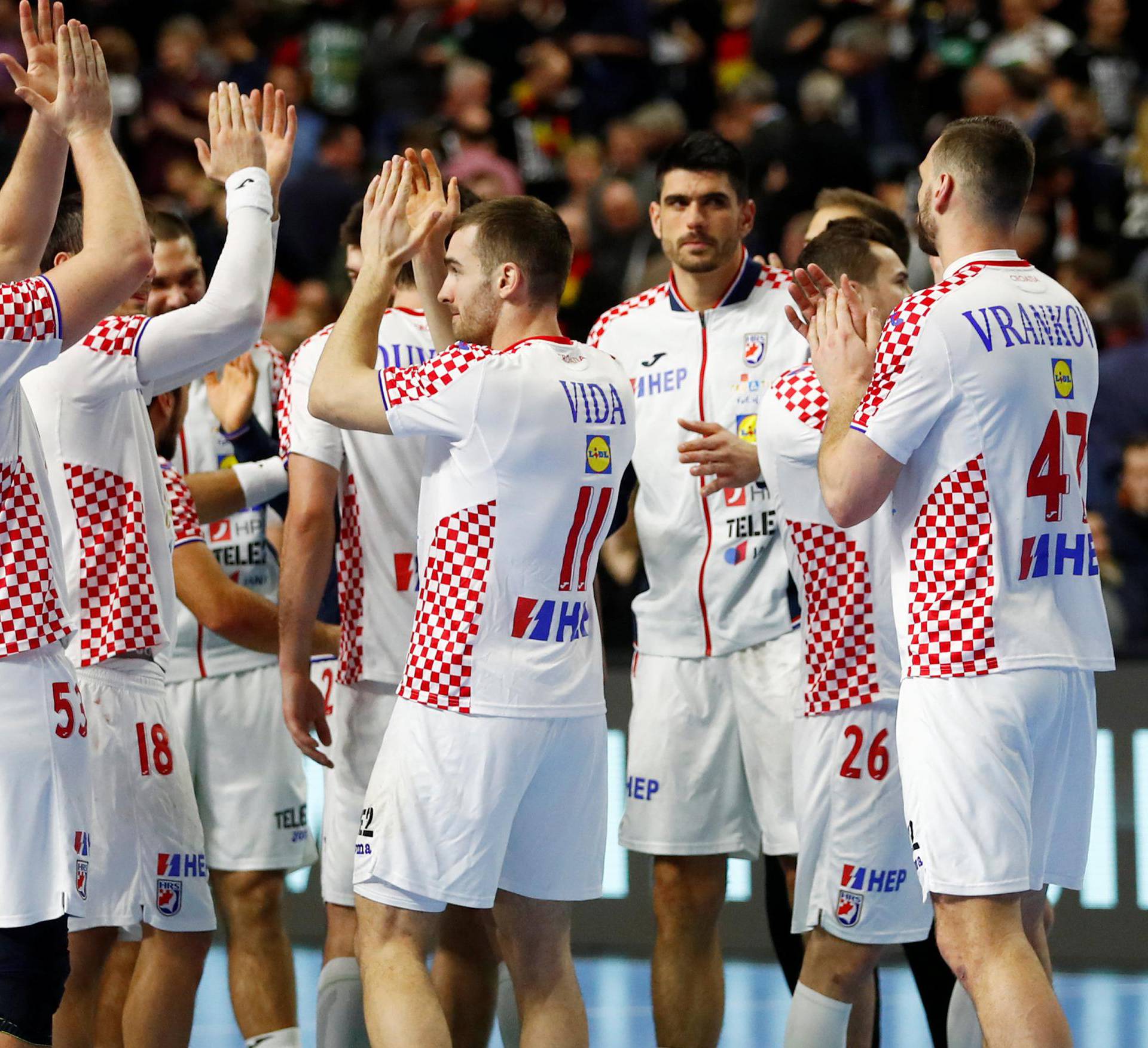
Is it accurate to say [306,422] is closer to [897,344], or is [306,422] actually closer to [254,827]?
[254,827]

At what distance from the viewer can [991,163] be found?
4.68 metres

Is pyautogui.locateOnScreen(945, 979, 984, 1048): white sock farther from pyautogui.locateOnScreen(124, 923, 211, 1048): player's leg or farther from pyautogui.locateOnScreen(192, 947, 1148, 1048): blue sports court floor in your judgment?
pyautogui.locateOnScreen(124, 923, 211, 1048): player's leg

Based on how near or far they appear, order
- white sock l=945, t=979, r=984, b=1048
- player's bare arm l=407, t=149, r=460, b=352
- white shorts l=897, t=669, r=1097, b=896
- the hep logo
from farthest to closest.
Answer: white sock l=945, t=979, r=984, b=1048 → player's bare arm l=407, t=149, r=460, b=352 → the hep logo → white shorts l=897, t=669, r=1097, b=896

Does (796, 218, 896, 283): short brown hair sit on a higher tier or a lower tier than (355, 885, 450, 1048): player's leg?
higher

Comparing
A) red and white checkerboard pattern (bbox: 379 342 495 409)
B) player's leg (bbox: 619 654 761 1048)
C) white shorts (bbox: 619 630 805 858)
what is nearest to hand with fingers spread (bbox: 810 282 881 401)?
red and white checkerboard pattern (bbox: 379 342 495 409)

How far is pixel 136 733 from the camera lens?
16.9ft

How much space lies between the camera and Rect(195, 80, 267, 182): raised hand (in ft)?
15.3

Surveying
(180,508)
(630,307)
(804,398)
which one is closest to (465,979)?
(180,508)

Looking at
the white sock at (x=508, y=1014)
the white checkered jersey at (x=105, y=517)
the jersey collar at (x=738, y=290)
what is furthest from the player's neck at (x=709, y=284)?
the white sock at (x=508, y=1014)

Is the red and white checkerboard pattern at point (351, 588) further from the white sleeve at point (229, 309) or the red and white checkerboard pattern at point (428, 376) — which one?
the white sleeve at point (229, 309)

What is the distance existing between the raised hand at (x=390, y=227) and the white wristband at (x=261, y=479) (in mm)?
1363

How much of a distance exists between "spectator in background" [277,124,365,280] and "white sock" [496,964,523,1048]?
7.92 meters

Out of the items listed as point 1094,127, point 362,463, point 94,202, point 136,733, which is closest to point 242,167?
point 94,202

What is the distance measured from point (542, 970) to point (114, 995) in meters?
1.76
